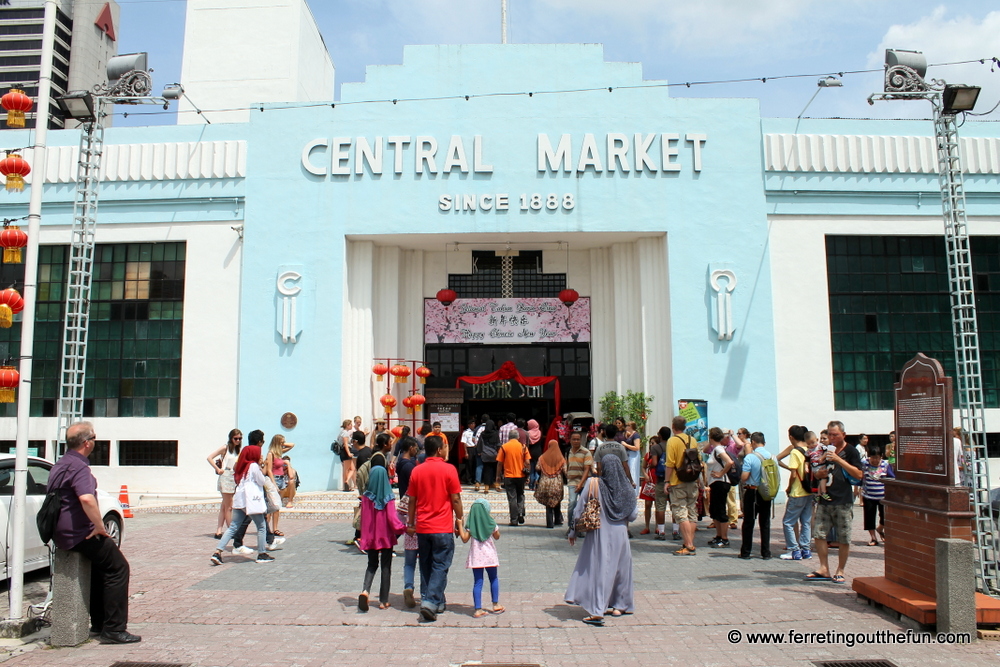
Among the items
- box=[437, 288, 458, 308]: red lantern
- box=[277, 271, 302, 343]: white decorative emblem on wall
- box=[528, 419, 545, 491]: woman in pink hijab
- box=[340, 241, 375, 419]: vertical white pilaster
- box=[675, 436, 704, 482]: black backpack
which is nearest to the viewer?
box=[675, 436, 704, 482]: black backpack

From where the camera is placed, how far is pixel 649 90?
16875 millimetres

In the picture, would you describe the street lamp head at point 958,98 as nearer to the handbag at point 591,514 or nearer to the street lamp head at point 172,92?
the handbag at point 591,514

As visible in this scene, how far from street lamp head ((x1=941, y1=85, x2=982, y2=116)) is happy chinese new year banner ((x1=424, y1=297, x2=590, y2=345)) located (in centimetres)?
996

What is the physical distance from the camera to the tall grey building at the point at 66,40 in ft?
262

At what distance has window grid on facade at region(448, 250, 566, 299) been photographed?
60.1 ft

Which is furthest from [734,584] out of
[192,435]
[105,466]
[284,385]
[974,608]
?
[105,466]

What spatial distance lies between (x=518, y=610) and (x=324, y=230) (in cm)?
1138

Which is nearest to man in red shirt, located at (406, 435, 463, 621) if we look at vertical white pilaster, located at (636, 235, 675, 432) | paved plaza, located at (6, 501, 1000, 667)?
paved plaza, located at (6, 501, 1000, 667)

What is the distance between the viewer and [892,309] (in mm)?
16828

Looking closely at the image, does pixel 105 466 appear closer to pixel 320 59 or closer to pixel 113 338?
pixel 113 338

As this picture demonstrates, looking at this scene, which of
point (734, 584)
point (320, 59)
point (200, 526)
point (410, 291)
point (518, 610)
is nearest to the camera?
point (518, 610)

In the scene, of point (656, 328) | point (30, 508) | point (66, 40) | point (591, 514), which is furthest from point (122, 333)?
point (66, 40)

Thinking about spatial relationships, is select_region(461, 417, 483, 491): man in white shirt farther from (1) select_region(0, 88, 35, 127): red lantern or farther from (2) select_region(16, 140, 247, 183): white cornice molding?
(1) select_region(0, 88, 35, 127): red lantern

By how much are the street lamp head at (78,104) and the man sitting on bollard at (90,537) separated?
26.9 feet
